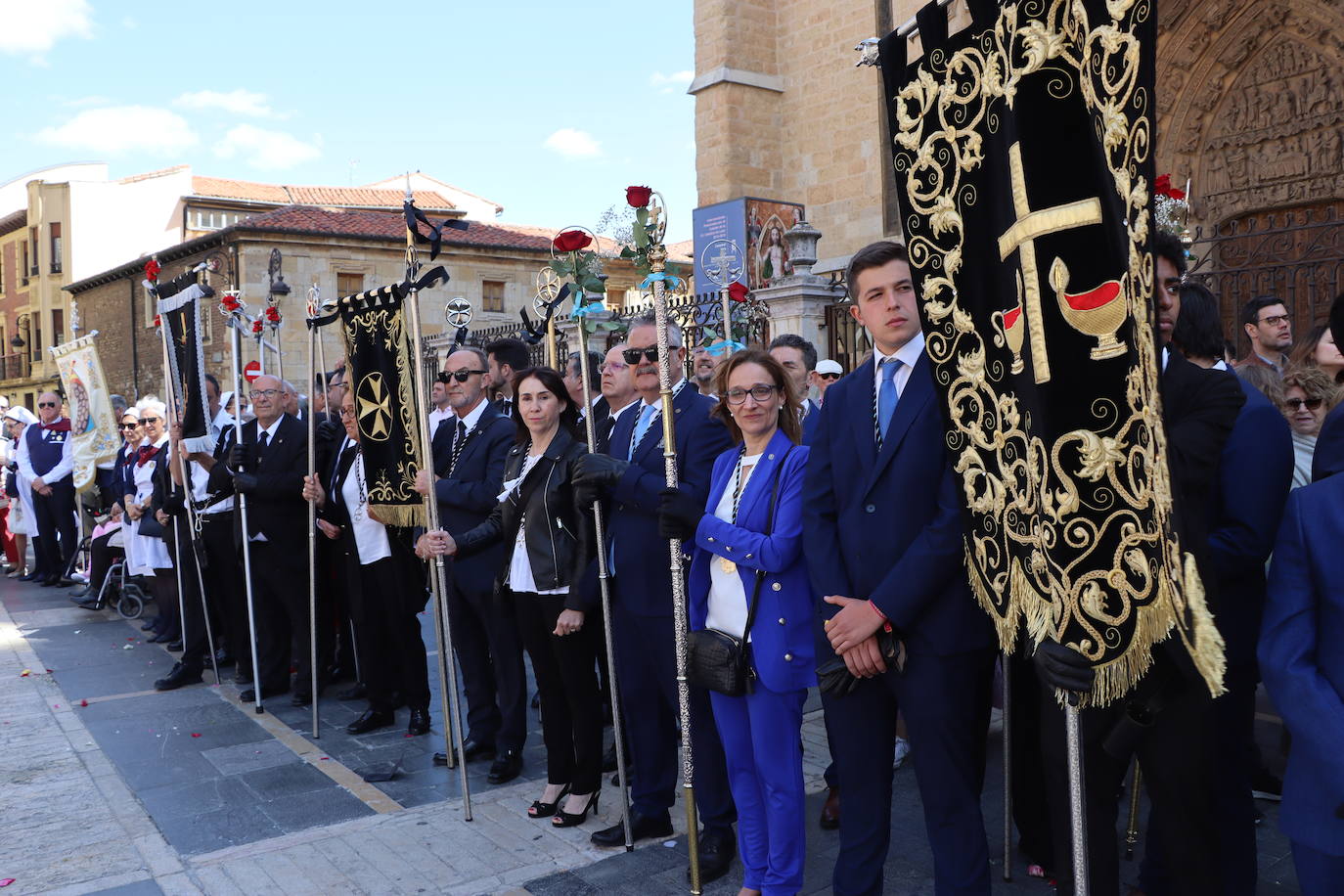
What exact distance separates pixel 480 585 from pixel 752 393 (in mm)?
2385

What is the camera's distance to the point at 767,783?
3.50m

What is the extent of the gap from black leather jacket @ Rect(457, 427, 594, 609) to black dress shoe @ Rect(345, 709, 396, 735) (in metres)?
2.24

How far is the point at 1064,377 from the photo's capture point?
2.31 meters

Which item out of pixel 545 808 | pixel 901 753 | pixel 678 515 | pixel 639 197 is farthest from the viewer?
pixel 901 753

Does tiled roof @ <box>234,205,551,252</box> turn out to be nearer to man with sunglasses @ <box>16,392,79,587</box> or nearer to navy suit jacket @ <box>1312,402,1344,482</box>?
man with sunglasses @ <box>16,392,79,587</box>

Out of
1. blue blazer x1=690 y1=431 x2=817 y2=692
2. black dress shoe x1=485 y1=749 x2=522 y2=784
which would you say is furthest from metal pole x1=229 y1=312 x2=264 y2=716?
blue blazer x1=690 y1=431 x2=817 y2=692

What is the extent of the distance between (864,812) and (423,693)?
3711 mm

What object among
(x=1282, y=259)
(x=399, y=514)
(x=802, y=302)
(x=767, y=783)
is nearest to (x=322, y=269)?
(x=802, y=302)

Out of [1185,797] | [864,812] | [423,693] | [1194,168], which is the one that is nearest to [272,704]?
[423,693]

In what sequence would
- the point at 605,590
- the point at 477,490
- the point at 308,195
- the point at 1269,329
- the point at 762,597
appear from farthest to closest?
1. the point at 308,195
2. the point at 1269,329
3. the point at 477,490
4. the point at 605,590
5. the point at 762,597

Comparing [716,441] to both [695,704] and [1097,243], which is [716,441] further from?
[1097,243]

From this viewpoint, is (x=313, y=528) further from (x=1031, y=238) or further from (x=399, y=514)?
(x=1031, y=238)

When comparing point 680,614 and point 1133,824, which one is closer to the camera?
point 680,614

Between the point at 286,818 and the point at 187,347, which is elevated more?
the point at 187,347
